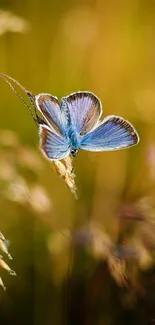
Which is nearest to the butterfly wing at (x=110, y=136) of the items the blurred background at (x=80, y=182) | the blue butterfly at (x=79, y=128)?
the blue butterfly at (x=79, y=128)

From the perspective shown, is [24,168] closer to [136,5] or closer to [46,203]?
[46,203]

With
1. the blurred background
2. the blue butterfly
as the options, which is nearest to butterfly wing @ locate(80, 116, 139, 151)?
the blue butterfly

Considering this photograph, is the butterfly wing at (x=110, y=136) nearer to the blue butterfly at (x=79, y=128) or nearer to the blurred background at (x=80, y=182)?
the blue butterfly at (x=79, y=128)

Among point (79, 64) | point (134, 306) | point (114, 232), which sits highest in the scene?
point (79, 64)

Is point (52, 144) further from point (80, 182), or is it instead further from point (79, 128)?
point (80, 182)

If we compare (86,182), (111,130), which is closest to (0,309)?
(86,182)

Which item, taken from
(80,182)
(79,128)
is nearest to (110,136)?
(79,128)

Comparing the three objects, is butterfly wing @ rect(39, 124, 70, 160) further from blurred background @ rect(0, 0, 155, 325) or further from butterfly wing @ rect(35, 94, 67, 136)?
blurred background @ rect(0, 0, 155, 325)
